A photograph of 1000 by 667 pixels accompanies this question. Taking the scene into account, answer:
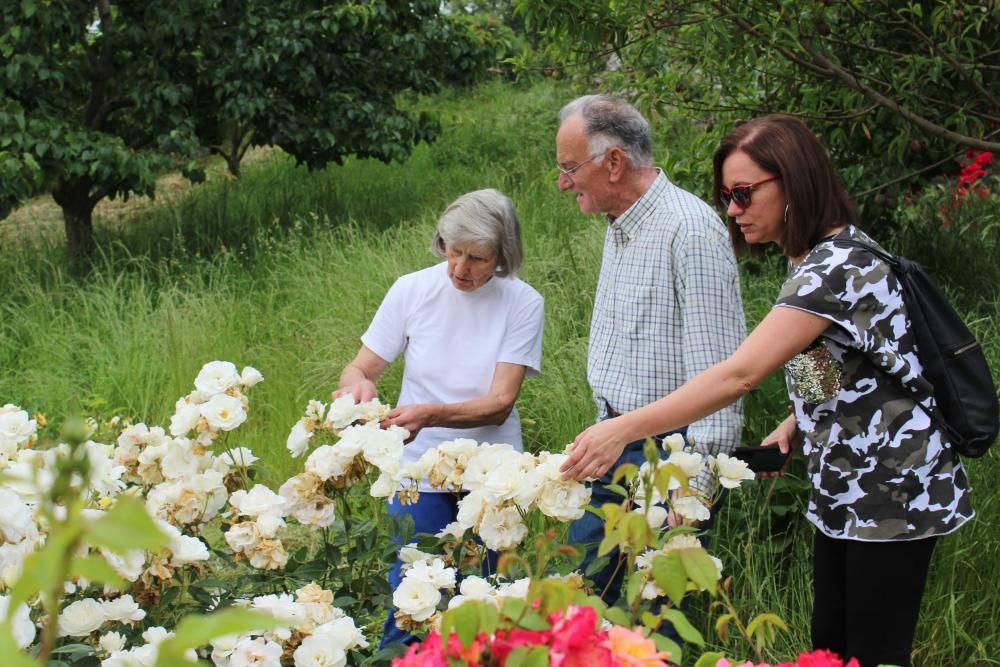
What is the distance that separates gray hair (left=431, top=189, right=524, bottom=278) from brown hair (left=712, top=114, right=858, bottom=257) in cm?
82

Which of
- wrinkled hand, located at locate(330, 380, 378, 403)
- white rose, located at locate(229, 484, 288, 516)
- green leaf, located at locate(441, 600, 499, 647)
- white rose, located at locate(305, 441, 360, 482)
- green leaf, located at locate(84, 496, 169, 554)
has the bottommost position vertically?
wrinkled hand, located at locate(330, 380, 378, 403)

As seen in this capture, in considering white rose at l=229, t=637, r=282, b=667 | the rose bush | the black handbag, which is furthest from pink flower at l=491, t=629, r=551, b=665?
the black handbag

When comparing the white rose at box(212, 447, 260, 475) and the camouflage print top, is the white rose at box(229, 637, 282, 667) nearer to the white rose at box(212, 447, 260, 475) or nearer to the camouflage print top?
the white rose at box(212, 447, 260, 475)

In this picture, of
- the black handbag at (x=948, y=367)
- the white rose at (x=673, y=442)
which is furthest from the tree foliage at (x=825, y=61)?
the white rose at (x=673, y=442)

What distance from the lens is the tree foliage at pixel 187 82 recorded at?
7207 millimetres

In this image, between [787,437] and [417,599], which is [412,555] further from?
[787,437]

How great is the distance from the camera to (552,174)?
4.84 meters

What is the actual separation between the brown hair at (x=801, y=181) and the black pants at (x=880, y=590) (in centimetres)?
62

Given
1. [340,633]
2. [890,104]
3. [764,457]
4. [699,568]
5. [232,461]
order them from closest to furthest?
[699,568] < [340,633] < [232,461] < [764,457] < [890,104]

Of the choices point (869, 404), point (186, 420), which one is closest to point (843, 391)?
point (869, 404)

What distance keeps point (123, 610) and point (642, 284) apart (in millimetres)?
1424

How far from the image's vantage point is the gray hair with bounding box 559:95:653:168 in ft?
8.89

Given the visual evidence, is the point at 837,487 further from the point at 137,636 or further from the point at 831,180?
the point at 137,636

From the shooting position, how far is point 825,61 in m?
4.16
